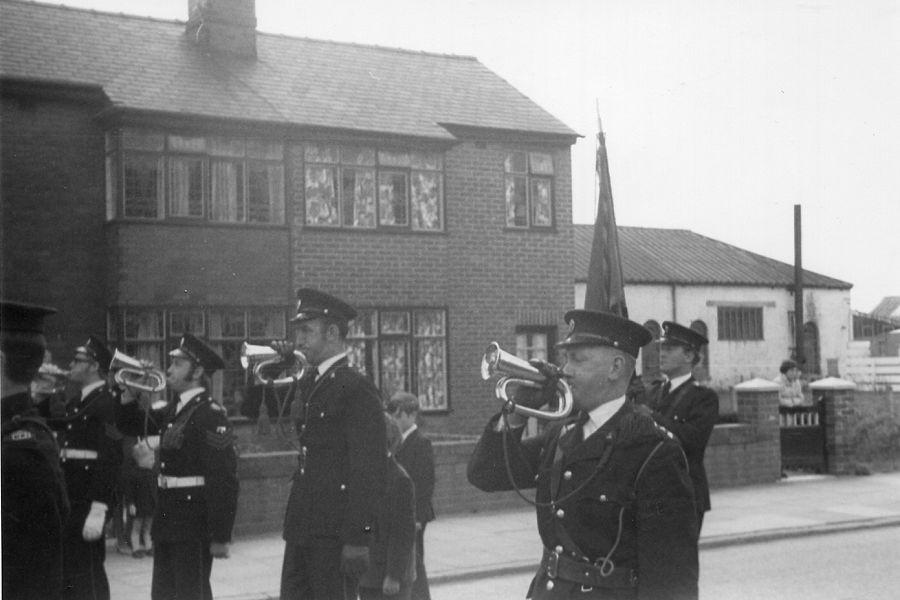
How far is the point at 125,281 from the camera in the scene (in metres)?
19.5

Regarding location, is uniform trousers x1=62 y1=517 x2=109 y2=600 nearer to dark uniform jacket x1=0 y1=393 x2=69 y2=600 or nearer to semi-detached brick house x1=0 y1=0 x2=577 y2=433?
dark uniform jacket x1=0 y1=393 x2=69 y2=600

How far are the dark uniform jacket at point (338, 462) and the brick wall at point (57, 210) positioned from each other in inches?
537

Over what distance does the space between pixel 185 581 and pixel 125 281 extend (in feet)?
43.1

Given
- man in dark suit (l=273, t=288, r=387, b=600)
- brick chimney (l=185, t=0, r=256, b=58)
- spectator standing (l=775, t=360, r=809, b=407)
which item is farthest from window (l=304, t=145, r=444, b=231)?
man in dark suit (l=273, t=288, r=387, b=600)

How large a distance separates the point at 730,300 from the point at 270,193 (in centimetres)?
2064

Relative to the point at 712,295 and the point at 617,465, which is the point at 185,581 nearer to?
the point at 617,465

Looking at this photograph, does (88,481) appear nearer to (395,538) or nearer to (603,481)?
(395,538)

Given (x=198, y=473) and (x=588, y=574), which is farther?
(x=198, y=473)

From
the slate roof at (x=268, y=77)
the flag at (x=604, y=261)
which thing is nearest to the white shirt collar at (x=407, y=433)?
the flag at (x=604, y=261)

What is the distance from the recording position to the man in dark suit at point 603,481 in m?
4.00

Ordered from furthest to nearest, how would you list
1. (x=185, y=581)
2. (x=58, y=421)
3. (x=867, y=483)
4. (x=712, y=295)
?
1. (x=712, y=295)
2. (x=867, y=483)
3. (x=58, y=421)
4. (x=185, y=581)

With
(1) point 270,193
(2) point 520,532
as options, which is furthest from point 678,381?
(1) point 270,193

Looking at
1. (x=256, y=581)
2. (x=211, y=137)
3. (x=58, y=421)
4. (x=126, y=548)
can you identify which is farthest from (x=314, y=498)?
(x=211, y=137)

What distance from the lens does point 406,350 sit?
22266 millimetres
